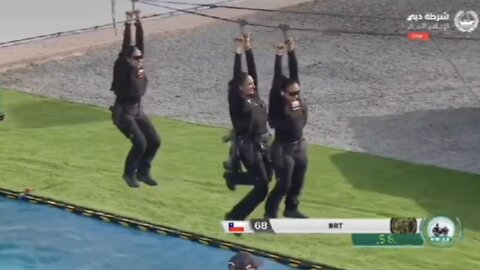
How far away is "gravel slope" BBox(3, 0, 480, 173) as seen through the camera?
16547mm

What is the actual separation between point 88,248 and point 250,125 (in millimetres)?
2702

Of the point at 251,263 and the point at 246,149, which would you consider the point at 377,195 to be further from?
the point at 251,263

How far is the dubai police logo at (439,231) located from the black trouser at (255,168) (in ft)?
6.40

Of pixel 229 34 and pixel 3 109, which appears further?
pixel 229 34

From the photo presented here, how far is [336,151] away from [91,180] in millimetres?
3519

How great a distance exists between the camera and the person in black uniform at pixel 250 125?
11.7 meters

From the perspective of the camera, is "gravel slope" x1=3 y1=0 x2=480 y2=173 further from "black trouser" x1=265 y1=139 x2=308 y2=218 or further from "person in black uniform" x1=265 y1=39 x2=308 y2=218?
"person in black uniform" x1=265 y1=39 x2=308 y2=218

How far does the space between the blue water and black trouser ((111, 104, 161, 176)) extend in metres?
0.88

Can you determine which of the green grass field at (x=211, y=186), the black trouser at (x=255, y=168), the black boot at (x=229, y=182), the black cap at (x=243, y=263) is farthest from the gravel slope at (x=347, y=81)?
the black cap at (x=243, y=263)

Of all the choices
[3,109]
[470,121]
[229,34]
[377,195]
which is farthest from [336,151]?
[229,34]

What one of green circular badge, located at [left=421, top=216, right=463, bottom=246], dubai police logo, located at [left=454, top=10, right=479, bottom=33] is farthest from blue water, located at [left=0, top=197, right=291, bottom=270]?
dubai police logo, located at [left=454, top=10, right=479, bottom=33]

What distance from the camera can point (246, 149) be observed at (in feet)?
39.3

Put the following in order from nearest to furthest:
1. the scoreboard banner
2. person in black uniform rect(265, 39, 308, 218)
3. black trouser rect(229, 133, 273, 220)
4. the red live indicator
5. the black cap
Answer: the black cap, person in black uniform rect(265, 39, 308, 218), black trouser rect(229, 133, 273, 220), the scoreboard banner, the red live indicator

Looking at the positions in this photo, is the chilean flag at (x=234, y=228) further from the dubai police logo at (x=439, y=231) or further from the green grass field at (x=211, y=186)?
the dubai police logo at (x=439, y=231)
